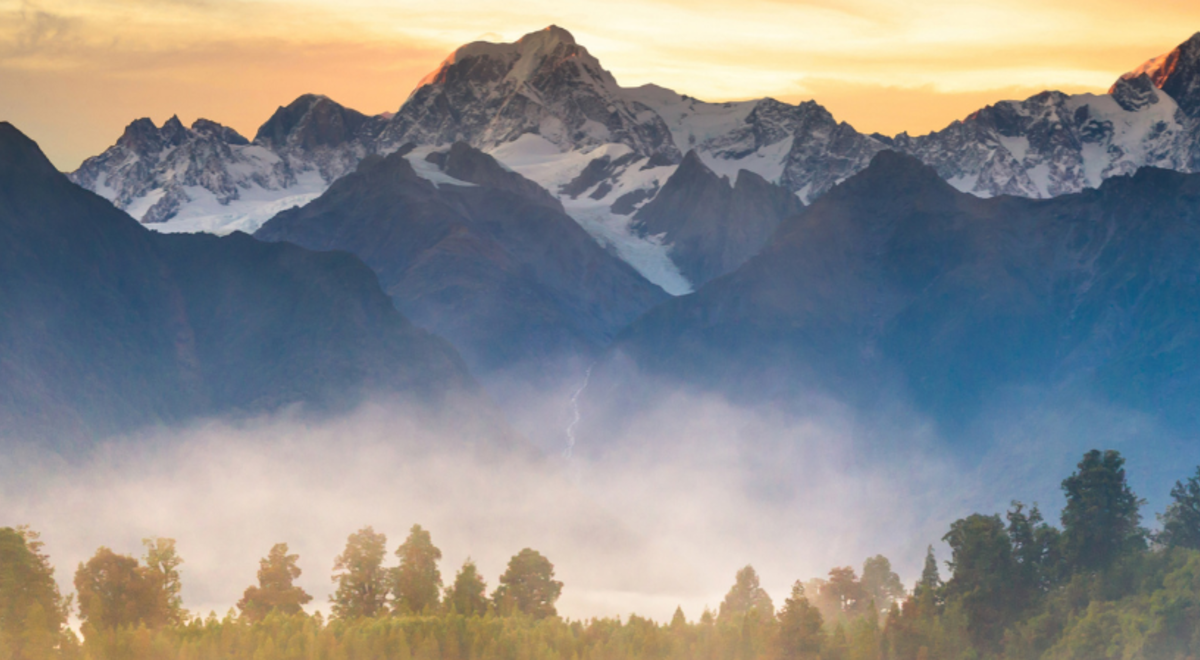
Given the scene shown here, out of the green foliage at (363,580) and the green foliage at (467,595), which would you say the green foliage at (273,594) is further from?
the green foliage at (467,595)

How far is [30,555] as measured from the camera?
123 m

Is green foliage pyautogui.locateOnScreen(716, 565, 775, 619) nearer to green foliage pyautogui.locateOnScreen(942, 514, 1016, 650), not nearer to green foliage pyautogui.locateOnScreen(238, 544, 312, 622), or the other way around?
green foliage pyautogui.locateOnScreen(942, 514, 1016, 650)

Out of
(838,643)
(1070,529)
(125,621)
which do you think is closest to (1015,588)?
(1070,529)

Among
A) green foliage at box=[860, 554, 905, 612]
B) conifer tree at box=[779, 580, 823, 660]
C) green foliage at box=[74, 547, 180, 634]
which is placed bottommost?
conifer tree at box=[779, 580, 823, 660]

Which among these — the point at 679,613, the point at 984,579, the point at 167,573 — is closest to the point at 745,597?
the point at 679,613

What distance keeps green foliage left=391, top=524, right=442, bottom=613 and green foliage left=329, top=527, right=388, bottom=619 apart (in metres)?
1.48

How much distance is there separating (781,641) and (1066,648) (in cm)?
2338

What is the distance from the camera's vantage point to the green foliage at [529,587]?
482 feet

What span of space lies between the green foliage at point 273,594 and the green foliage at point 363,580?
3.77 m

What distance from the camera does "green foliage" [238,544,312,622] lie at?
13512 centimetres

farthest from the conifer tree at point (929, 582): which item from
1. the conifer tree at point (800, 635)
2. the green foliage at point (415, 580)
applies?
the green foliage at point (415, 580)

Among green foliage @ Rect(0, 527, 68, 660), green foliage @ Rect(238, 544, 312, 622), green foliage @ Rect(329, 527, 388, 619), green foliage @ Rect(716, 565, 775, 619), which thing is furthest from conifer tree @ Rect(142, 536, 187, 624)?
green foliage @ Rect(716, 565, 775, 619)

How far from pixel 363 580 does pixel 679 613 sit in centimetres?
2826

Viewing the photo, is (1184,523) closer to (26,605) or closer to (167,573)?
(167,573)
